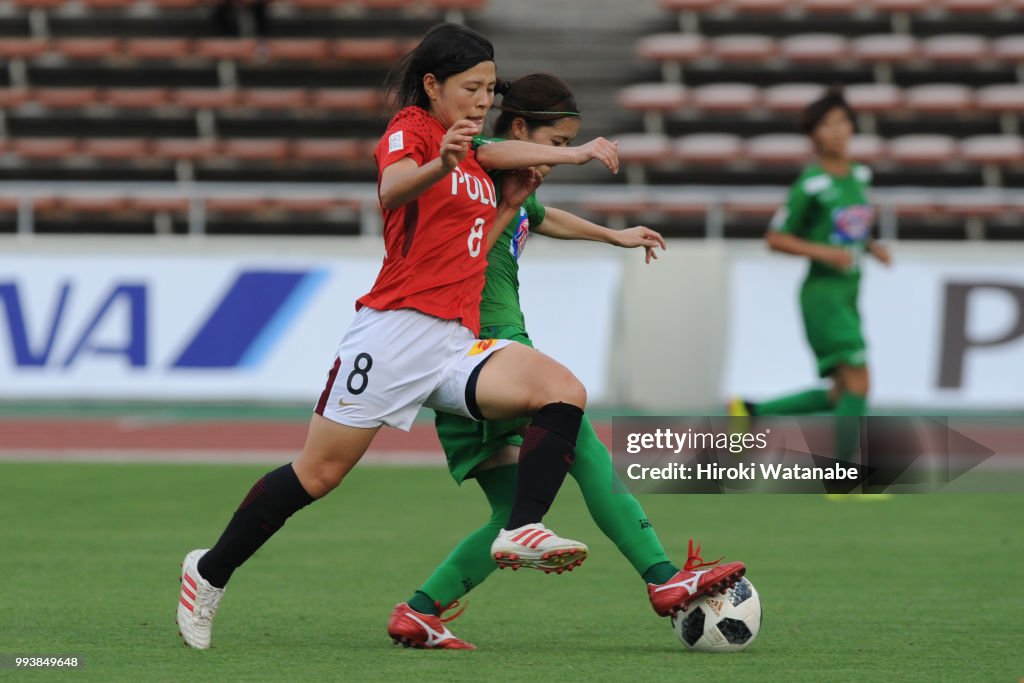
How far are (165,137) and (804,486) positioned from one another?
1209cm

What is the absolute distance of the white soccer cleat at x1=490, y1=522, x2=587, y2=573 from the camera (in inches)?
180

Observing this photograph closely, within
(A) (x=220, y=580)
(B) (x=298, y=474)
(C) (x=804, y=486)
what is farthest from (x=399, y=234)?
(C) (x=804, y=486)

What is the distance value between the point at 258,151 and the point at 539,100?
14.6 m

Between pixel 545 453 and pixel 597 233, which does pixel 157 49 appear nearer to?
pixel 597 233

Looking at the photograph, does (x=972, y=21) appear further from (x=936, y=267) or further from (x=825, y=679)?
(x=825, y=679)

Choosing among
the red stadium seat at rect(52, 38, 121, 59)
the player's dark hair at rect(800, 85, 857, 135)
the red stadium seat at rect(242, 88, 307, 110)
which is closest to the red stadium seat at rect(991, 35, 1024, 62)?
the red stadium seat at rect(242, 88, 307, 110)

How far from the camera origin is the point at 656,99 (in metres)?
19.5

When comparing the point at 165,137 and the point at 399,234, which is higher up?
the point at 399,234

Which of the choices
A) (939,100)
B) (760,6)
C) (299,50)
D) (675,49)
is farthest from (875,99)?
(299,50)

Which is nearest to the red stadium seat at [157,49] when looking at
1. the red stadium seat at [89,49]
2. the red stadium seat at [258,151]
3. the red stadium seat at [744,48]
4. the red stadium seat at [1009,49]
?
the red stadium seat at [89,49]

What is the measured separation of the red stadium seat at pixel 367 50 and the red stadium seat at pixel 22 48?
361 centimetres

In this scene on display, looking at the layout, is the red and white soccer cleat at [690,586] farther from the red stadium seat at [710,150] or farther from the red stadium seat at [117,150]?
the red stadium seat at [117,150]

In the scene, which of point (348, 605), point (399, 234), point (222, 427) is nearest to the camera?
point (399, 234)

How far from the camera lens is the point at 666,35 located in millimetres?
20672
